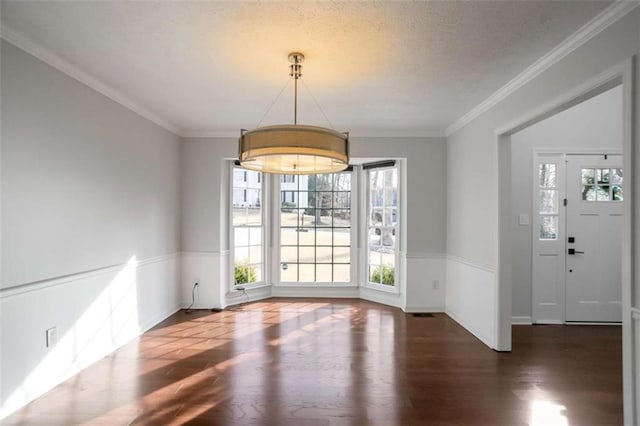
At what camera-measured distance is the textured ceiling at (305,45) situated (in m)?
1.85

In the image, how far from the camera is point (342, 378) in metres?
2.61

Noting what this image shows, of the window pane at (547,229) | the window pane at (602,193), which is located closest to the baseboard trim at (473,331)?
the window pane at (547,229)

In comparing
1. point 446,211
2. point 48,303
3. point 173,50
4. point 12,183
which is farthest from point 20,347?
point 446,211

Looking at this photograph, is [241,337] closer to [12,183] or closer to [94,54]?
[12,183]

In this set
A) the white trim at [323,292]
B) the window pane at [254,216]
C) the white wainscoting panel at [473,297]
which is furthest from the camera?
the white trim at [323,292]

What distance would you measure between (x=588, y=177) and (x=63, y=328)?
5617mm

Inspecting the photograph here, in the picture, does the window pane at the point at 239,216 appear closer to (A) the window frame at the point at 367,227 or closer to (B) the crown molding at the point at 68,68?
(B) the crown molding at the point at 68,68

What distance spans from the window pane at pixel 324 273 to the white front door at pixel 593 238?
310 centimetres

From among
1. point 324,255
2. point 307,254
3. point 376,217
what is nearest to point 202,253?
point 307,254

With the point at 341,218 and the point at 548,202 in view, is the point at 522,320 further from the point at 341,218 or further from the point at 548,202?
the point at 341,218

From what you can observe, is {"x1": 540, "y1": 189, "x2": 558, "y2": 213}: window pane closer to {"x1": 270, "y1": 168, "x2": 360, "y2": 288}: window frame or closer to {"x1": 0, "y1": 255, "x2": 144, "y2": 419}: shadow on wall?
{"x1": 270, "y1": 168, "x2": 360, "y2": 288}: window frame

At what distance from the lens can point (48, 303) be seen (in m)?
2.38

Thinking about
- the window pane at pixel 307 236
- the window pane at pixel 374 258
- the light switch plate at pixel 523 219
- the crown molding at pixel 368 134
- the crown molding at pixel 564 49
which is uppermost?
the crown molding at pixel 564 49

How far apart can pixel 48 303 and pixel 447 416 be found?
9.50ft
